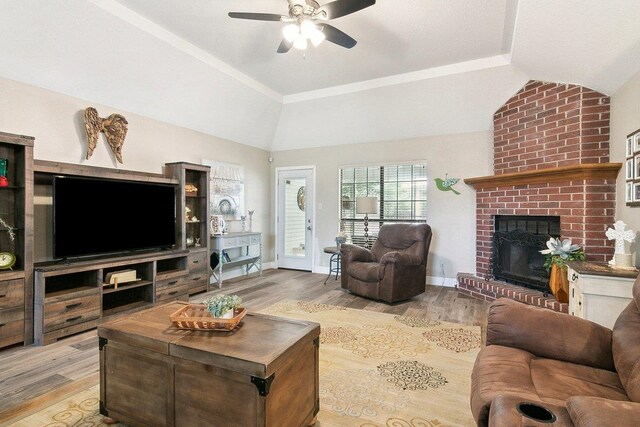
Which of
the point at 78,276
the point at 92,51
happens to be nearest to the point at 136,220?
the point at 78,276

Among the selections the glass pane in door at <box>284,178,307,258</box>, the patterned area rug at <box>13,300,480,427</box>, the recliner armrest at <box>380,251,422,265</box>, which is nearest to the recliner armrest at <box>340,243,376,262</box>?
the recliner armrest at <box>380,251,422,265</box>

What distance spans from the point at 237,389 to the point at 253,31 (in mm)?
3553

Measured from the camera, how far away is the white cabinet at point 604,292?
246 centimetres

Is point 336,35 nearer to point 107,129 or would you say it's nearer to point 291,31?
point 291,31

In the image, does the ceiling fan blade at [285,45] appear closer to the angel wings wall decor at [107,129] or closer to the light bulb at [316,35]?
the light bulb at [316,35]

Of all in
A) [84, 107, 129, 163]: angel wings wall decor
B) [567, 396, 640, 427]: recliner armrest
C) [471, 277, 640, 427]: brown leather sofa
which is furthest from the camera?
[84, 107, 129, 163]: angel wings wall decor

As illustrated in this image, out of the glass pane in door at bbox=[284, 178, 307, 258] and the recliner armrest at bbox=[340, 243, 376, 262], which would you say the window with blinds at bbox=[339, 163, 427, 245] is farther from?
the recliner armrest at bbox=[340, 243, 376, 262]

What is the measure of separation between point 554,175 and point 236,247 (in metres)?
4.62

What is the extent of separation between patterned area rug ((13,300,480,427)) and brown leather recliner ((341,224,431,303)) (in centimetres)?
60

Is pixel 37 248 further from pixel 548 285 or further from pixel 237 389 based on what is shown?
pixel 548 285

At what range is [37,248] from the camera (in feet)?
11.1

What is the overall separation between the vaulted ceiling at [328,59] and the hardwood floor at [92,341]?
2.54m

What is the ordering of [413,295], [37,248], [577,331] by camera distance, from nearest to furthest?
[577,331]
[37,248]
[413,295]

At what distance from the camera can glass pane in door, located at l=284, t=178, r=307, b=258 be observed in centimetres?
653
